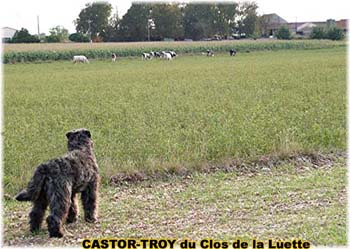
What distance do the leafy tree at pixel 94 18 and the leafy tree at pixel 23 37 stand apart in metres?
10.7

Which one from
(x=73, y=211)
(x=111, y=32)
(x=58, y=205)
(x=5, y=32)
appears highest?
(x=111, y=32)

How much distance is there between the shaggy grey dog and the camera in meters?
4.99

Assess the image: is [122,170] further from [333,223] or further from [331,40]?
[331,40]

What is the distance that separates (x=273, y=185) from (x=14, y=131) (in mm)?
5846

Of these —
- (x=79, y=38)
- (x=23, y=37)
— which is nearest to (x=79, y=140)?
(x=79, y=38)

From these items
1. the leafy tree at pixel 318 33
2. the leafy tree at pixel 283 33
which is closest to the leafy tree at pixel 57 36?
the leafy tree at pixel 283 33

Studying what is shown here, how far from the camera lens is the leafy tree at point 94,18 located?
24641 millimetres

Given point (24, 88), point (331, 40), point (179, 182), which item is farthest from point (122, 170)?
point (331, 40)

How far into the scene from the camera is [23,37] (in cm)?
5350

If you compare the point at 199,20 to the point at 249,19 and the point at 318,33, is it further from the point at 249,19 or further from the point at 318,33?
the point at 318,33

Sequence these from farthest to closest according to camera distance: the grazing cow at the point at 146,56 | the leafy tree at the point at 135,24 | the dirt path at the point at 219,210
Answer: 1. the grazing cow at the point at 146,56
2. the leafy tree at the point at 135,24
3. the dirt path at the point at 219,210

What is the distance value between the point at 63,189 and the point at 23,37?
51.6 m

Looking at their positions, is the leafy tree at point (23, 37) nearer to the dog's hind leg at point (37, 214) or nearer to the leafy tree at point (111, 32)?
the leafy tree at point (111, 32)

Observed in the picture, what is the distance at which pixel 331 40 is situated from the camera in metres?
71.6
